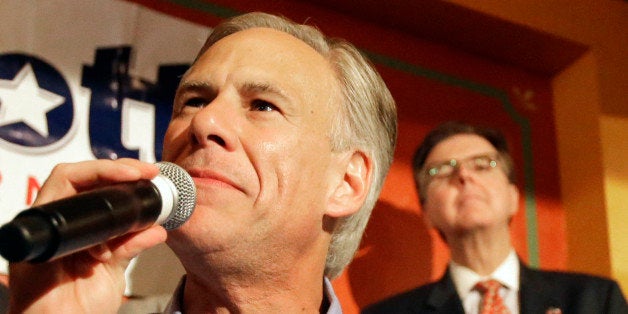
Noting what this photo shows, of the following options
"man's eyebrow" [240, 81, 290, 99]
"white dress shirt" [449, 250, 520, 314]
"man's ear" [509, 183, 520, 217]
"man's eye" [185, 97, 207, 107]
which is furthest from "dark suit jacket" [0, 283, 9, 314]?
"man's ear" [509, 183, 520, 217]

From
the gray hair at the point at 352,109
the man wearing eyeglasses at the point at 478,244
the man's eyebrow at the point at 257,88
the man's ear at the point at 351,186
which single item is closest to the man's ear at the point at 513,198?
the man wearing eyeglasses at the point at 478,244

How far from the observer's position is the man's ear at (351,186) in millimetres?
1402

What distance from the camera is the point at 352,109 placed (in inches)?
57.3

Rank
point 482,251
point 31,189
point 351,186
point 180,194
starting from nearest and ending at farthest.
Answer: point 180,194
point 351,186
point 31,189
point 482,251

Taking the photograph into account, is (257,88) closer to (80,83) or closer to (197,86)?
(197,86)

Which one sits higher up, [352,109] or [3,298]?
[352,109]

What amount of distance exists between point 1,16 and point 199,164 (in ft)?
3.24

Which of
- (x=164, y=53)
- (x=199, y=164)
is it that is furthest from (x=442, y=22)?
(x=199, y=164)

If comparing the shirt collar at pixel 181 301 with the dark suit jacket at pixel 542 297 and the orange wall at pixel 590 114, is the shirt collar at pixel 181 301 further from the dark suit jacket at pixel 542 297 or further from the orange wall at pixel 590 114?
the orange wall at pixel 590 114

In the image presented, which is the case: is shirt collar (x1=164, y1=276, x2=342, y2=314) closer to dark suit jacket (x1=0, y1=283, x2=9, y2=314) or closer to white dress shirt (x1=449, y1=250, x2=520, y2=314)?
dark suit jacket (x1=0, y1=283, x2=9, y2=314)

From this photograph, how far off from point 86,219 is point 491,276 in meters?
1.63

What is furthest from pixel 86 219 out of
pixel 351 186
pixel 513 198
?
pixel 513 198

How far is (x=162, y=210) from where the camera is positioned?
88 centimetres

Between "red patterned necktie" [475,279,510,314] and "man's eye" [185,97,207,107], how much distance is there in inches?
43.1
